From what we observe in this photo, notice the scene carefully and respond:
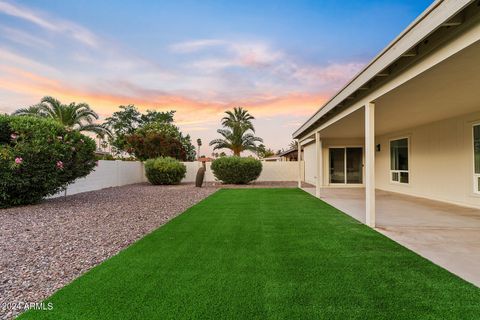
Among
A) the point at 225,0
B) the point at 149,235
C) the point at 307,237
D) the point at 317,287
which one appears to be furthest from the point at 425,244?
the point at 225,0

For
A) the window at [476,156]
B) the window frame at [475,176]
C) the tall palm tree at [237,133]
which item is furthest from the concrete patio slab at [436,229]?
the tall palm tree at [237,133]

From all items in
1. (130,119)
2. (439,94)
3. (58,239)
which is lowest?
(58,239)

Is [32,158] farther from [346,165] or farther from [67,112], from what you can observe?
[346,165]

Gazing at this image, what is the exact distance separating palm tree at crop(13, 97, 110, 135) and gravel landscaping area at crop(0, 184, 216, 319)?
9.14m

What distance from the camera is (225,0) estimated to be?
10773 millimetres

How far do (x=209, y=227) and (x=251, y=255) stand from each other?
6.74 ft

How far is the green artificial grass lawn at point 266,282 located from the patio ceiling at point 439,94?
268 centimetres

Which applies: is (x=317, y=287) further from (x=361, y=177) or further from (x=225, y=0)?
(x=361, y=177)

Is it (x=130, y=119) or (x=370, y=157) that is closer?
(x=370, y=157)

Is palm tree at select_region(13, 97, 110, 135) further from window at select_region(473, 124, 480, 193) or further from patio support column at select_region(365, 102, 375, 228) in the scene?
A: window at select_region(473, 124, 480, 193)

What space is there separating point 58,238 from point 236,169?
13.0 metres

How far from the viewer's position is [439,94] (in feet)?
18.9

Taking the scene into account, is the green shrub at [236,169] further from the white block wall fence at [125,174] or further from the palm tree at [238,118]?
the palm tree at [238,118]

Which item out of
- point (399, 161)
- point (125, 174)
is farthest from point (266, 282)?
point (125, 174)
